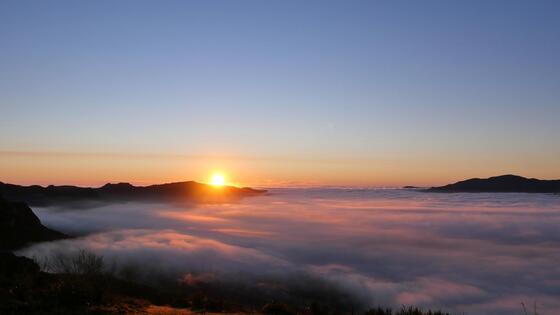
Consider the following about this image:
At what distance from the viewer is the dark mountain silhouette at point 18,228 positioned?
81125 mm

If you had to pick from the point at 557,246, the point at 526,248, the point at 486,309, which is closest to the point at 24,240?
the point at 486,309

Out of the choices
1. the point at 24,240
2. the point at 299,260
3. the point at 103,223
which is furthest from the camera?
the point at 103,223

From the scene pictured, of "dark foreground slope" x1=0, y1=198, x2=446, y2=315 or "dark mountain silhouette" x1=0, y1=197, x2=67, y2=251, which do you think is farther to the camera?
"dark mountain silhouette" x1=0, y1=197, x2=67, y2=251

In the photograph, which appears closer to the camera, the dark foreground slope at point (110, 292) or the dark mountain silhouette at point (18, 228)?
the dark foreground slope at point (110, 292)

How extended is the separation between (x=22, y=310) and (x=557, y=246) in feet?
431

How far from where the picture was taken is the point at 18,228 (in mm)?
84875

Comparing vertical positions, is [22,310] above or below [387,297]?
above

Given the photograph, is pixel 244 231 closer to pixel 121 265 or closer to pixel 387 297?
pixel 121 265

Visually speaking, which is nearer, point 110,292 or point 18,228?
point 110,292

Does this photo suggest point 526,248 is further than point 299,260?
Yes

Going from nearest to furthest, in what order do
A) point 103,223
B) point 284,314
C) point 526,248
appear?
point 284,314 → point 526,248 → point 103,223

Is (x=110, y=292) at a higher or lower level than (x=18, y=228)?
lower

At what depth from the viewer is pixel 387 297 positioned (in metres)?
73.9

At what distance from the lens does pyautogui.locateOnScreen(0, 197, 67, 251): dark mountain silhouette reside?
266 ft
